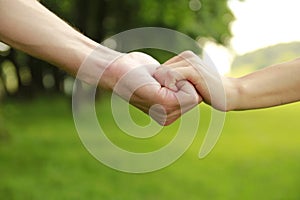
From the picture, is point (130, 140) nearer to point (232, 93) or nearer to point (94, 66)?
point (232, 93)

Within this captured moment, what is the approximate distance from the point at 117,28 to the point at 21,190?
3625mm

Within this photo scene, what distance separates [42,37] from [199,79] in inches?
14.7

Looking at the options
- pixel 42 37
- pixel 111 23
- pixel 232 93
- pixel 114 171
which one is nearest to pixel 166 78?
pixel 232 93

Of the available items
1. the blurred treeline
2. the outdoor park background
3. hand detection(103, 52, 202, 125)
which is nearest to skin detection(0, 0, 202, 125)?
hand detection(103, 52, 202, 125)

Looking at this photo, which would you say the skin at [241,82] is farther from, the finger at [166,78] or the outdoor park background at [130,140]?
the outdoor park background at [130,140]

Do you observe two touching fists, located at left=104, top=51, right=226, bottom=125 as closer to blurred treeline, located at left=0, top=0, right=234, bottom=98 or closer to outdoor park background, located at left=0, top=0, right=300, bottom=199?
outdoor park background, located at left=0, top=0, right=300, bottom=199

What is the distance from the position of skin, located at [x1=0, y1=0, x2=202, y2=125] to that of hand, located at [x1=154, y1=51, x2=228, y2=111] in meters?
0.02

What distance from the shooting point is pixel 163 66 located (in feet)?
6.80

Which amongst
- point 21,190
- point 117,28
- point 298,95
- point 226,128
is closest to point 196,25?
point 117,28

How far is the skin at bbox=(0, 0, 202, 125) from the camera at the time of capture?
6.28 feet

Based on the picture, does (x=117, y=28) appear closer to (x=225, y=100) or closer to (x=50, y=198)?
(x=50, y=198)

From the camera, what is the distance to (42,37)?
75.9 inches

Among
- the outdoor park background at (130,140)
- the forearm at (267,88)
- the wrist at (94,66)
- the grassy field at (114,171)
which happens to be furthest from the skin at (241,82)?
the grassy field at (114,171)

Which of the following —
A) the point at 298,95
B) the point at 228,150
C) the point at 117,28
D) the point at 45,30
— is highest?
the point at 45,30
